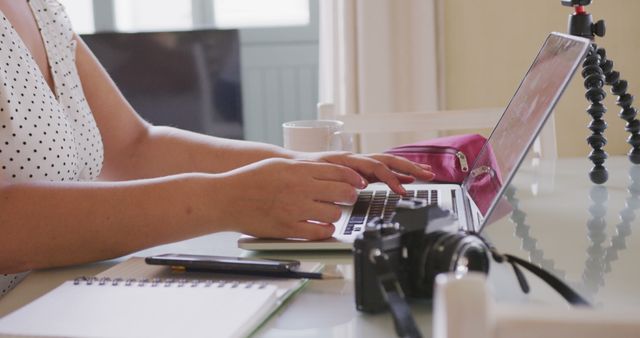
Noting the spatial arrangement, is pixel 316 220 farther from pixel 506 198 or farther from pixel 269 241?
pixel 506 198

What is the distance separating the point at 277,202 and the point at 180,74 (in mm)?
1286

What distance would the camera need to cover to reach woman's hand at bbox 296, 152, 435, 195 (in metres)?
1.08

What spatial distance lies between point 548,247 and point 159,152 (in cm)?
67

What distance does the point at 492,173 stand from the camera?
1083mm

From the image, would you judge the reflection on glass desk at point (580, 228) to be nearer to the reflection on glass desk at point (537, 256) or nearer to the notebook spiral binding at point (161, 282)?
the reflection on glass desk at point (537, 256)

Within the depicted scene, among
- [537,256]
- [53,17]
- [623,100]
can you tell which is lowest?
[537,256]

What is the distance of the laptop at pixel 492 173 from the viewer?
0.92 metres

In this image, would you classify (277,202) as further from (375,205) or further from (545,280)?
(545,280)

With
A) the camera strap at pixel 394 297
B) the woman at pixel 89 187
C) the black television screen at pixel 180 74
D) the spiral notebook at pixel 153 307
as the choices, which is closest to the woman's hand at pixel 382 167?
the woman at pixel 89 187

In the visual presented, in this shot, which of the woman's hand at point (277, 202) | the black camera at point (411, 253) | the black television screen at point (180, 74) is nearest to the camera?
the black camera at point (411, 253)

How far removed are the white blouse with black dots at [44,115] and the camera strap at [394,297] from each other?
41cm

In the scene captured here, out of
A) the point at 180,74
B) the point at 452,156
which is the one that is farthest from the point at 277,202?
the point at 180,74

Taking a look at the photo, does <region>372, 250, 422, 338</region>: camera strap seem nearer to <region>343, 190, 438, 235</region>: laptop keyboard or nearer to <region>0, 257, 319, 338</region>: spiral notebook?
<region>0, 257, 319, 338</region>: spiral notebook

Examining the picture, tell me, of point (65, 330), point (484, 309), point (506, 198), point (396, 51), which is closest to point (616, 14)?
point (396, 51)
